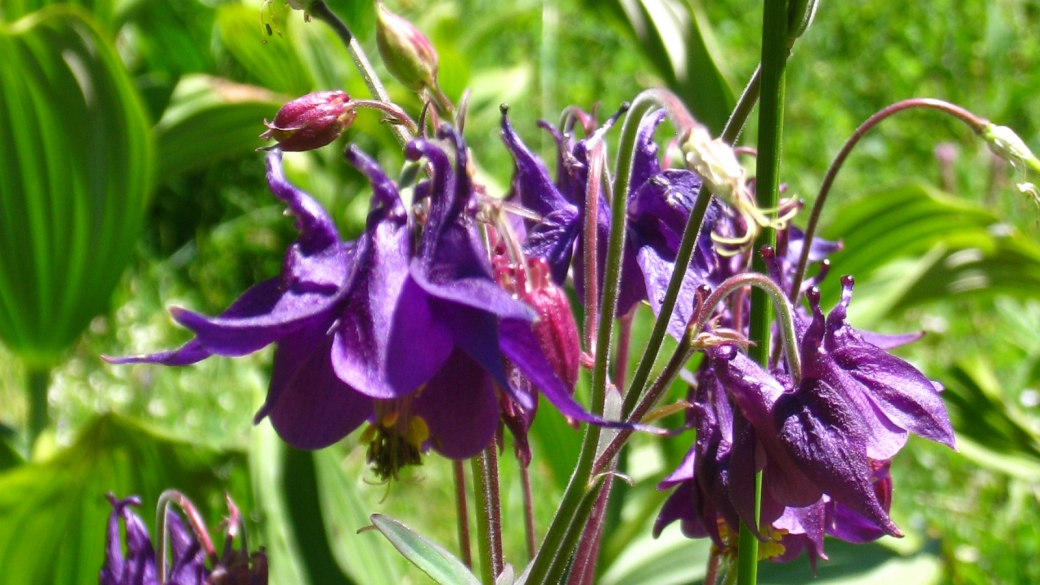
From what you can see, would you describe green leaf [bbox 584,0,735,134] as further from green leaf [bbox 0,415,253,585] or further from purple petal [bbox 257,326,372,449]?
purple petal [bbox 257,326,372,449]

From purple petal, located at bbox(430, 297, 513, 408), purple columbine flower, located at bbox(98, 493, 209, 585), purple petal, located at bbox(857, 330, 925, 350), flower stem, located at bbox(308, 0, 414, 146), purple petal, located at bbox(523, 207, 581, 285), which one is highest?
flower stem, located at bbox(308, 0, 414, 146)

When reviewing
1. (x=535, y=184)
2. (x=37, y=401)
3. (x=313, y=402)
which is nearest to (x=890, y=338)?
(x=535, y=184)

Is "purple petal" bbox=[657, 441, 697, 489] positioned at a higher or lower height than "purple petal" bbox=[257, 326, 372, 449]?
lower

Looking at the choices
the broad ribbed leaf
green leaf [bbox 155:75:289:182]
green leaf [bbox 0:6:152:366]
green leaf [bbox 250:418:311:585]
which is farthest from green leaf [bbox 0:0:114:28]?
the broad ribbed leaf

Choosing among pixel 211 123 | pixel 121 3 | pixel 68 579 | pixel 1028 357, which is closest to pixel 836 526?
pixel 68 579

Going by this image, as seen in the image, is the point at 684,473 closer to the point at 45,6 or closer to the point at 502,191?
the point at 45,6
